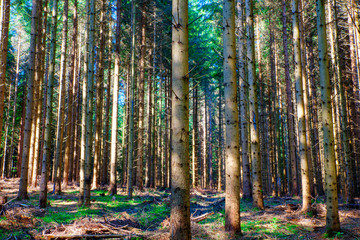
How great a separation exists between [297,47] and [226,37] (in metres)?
3.71

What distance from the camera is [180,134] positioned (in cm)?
391

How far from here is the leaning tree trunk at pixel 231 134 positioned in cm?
571

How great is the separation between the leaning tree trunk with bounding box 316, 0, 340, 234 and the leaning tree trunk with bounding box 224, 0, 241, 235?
201 cm

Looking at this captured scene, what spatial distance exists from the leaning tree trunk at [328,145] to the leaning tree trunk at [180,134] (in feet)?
12.3

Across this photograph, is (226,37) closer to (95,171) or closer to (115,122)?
(115,122)

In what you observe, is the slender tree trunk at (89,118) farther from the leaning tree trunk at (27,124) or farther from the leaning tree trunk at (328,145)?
the leaning tree trunk at (328,145)

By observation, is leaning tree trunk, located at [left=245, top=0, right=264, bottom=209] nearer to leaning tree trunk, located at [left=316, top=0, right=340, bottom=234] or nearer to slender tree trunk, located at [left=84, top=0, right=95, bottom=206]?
leaning tree trunk, located at [left=316, top=0, right=340, bottom=234]

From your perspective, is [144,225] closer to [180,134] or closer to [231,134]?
[231,134]

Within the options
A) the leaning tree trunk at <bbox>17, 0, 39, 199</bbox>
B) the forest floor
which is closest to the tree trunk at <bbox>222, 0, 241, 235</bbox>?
the forest floor

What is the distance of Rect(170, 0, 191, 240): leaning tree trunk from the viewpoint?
147 inches

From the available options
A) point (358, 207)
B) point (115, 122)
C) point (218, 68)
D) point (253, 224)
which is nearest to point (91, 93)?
point (115, 122)

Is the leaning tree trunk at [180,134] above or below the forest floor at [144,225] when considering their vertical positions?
above

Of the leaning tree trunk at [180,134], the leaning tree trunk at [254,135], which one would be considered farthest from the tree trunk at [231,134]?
the leaning tree trunk at [254,135]

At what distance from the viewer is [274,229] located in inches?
254
